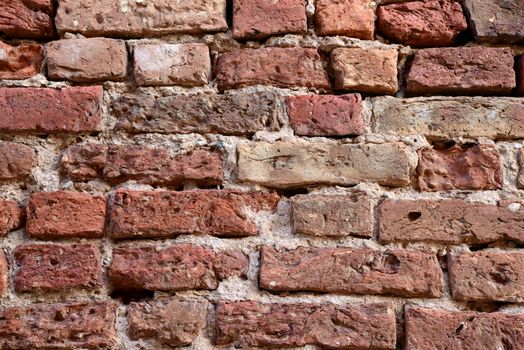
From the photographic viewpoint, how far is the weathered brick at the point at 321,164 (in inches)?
42.6

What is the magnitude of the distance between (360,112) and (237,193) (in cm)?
25

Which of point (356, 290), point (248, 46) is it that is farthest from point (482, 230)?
point (248, 46)

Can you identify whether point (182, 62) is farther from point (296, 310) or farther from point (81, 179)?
point (296, 310)

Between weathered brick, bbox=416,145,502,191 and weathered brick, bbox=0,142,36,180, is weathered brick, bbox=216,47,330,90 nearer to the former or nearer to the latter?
weathered brick, bbox=416,145,502,191

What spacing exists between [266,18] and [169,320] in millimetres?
535

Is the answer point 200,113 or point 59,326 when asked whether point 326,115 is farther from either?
point 59,326

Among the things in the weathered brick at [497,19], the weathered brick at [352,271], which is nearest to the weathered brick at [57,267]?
the weathered brick at [352,271]

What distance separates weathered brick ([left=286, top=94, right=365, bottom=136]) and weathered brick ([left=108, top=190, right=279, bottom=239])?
154 mm

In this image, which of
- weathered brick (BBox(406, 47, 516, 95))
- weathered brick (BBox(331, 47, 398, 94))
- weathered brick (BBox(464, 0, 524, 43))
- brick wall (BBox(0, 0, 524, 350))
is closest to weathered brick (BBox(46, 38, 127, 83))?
brick wall (BBox(0, 0, 524, 350))

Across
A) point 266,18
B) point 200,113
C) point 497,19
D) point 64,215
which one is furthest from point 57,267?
point 497,19

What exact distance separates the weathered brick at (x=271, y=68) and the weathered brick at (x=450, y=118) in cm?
12

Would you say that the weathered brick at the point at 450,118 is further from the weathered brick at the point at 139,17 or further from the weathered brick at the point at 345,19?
the weathered brick at the point at 139,17

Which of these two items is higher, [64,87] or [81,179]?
[64,87]

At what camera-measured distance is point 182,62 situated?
1.13 metres
